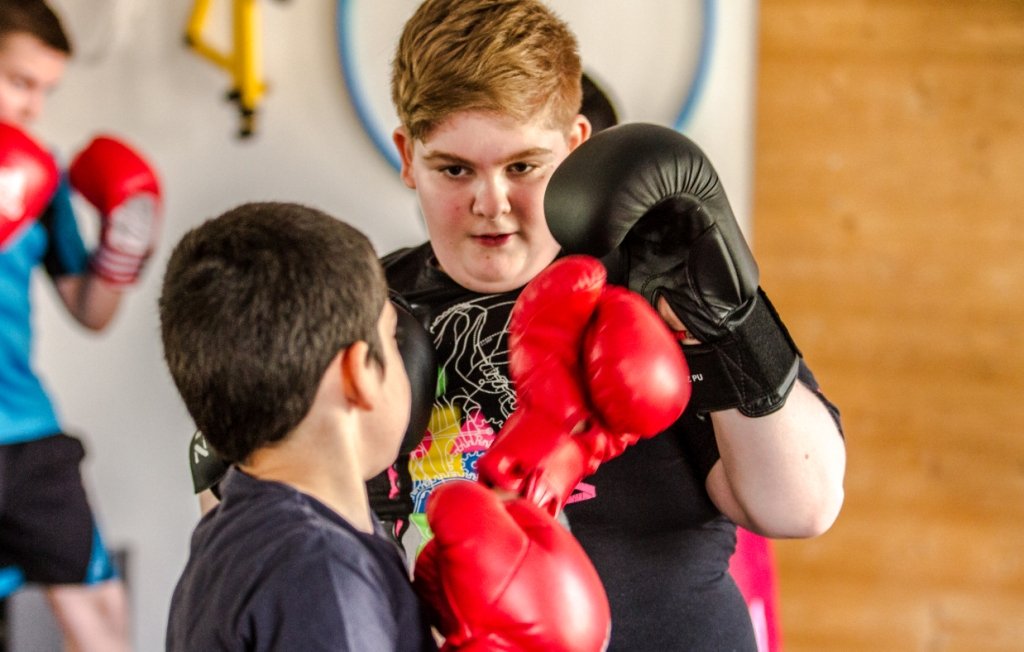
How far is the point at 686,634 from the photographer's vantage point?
0.96 meters

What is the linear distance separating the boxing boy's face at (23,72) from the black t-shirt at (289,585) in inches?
49.6

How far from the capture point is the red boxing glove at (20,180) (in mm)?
1595

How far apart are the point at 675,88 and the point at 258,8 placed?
2.89 ft

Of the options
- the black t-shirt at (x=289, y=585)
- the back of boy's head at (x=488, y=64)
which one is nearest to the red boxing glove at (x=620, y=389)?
the black t-shirt at (x=289, y=585)

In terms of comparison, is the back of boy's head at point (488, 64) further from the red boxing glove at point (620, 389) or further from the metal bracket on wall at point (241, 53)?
the metal bracket on wall at point (241, 53)

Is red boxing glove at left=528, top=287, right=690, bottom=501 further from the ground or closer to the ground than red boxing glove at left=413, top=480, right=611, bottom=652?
further from the ground

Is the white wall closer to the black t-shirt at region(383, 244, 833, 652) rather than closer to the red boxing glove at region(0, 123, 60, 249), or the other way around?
the red boxing glove at region(0, 123, 60, 249)

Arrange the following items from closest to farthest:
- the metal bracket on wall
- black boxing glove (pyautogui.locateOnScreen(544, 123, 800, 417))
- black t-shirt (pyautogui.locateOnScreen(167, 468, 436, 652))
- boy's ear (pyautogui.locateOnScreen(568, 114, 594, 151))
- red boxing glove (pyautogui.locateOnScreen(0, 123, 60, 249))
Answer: black t-shirt (pyautogui.locateOnScreen(167, 468, 436, 652)), black boxing glove (pyautogui.locateOnScreen(544, 123, 800, 417)), boy's ear (pyautogui.locateOnScreen(568, 114, 594, 151)), red boxing glove (pyautogui.locateOnScreen(0, 123, 60, 249)), the metal bracket on wall

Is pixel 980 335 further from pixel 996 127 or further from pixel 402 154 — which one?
pixel 402 154

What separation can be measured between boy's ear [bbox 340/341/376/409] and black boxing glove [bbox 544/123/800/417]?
0.19m

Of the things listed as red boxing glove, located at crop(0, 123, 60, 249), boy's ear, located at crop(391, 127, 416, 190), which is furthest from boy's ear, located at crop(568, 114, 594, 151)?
red boxing glove, located at crop(0, 123, 60, 249)

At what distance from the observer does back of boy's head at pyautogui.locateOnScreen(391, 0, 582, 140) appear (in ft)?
3.24

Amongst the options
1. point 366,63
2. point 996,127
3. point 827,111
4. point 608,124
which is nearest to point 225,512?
point 608,124

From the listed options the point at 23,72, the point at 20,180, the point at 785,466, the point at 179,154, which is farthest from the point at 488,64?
the point at 179,154
